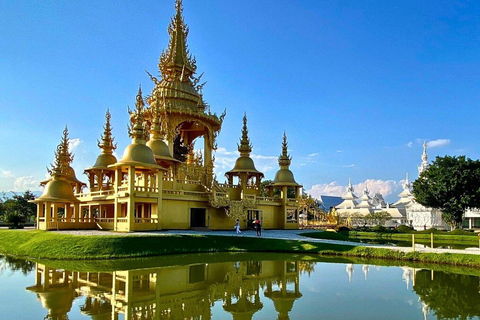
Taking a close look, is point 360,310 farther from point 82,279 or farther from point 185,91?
point 185,91

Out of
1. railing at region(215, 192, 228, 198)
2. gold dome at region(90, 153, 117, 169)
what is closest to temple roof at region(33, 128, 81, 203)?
gold dome at region(90, 153, 117, 169)

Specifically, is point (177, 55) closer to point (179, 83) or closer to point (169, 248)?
point (179, 83)

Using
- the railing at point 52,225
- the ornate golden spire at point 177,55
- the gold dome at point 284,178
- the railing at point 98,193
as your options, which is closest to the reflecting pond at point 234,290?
the railing at point 52,225

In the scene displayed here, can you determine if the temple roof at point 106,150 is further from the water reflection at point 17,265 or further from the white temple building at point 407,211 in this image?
the white temple building at point 407,211

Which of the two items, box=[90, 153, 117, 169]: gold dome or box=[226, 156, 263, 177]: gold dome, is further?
box=[226, 156, 263, 177]: gold dome

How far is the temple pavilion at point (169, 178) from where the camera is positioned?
79.2 feet

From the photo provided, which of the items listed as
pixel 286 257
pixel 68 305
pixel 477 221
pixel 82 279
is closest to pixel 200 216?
pixel 286 257

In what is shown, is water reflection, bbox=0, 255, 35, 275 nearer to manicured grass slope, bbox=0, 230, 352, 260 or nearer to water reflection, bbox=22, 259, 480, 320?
water reflection, bbox=22, 259, 480, 320

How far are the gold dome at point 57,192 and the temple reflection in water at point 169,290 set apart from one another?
1017 centimetres

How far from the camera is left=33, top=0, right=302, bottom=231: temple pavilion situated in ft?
79.2

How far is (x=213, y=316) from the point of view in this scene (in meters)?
9.25

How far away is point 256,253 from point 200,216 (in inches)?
328

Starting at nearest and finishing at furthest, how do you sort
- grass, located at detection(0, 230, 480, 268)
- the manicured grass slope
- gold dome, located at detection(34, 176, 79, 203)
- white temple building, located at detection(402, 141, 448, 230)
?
grass, located at detection(0, 230, 480, 268) → the manicured grass slope → gold dome, located at detection(34, 176, 79, 203) → white temple building, located at detection(402, 141, 448, 230)

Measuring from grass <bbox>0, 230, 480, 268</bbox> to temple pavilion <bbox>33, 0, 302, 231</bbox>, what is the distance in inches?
152
